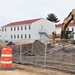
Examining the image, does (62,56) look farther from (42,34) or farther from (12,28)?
(12,28)

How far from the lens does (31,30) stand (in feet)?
308

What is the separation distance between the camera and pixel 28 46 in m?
26.2

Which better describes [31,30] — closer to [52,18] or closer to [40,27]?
[40,27]

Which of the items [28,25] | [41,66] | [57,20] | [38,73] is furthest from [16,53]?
[57,20]

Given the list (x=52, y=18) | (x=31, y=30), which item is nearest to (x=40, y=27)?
(x=31, y=30)

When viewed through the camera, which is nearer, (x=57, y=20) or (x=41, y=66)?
(x=41, y=66)

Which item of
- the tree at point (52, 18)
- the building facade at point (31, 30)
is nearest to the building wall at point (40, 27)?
the building facade at point (31, 30)

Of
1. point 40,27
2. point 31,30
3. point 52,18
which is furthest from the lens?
point 52,18

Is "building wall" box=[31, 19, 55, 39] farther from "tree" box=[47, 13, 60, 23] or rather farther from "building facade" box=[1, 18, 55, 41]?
"tree" box=[47, 13, 60, 23]

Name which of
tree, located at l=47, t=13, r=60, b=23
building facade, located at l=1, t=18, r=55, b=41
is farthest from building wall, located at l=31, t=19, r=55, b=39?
tree, located at l=47, t=13, r=60, b=23

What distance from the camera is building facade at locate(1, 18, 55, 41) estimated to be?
9450 centimetres

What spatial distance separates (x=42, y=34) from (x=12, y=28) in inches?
543

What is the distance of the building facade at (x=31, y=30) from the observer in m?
94.5

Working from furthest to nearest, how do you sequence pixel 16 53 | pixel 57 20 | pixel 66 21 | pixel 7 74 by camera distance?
pixel 57 20, pixel 66 21, pixel 16 53, pixel 7 74
